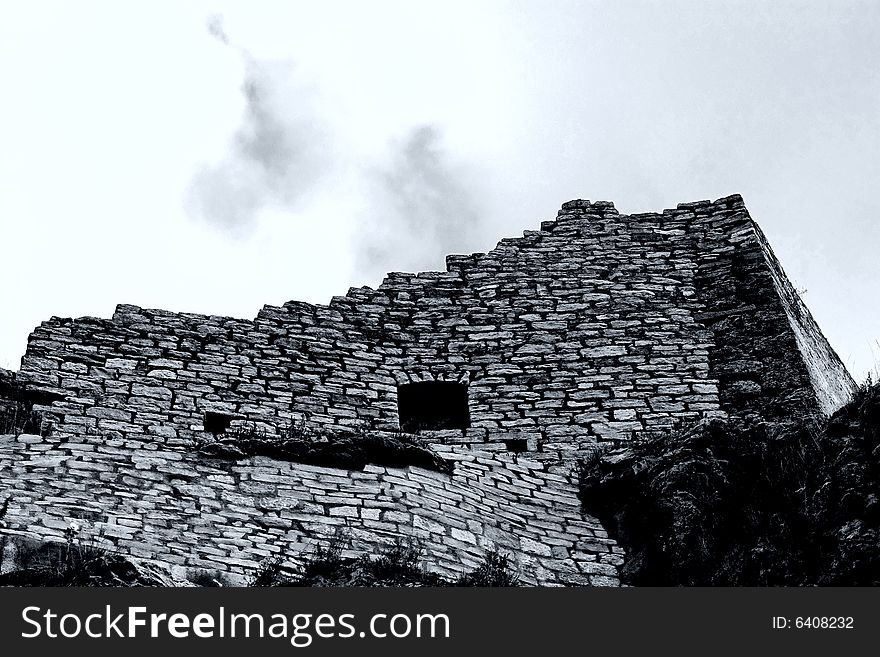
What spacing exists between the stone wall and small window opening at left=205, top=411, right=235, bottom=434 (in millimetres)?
1255

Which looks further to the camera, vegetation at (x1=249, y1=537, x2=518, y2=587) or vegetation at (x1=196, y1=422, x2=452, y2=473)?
vegetation at (x1=196, y1=422, x2=452, y2=473)

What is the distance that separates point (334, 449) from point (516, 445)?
226 centimetres

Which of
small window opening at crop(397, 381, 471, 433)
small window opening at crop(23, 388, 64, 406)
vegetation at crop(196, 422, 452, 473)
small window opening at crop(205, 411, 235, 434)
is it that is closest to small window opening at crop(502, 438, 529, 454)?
small window opening at crop(397, 381, 471, 433)

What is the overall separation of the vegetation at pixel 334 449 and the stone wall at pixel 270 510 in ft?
0.33

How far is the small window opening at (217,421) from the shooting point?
12.6 m

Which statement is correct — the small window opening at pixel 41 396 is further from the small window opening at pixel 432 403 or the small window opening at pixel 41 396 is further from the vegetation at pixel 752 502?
the vegetation at pixel 752 502

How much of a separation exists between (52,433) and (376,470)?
9.11ft

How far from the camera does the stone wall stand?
9.58 m

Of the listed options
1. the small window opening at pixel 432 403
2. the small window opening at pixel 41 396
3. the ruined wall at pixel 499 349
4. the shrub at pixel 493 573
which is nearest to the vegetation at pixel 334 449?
the ruined wall at pixel 499 349

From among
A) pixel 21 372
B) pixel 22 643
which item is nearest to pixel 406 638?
pixel 22 643

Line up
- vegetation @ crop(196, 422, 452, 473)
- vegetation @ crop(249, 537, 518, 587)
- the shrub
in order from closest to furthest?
1. vegetation @ crop(249, 537, 518, 587)
2. the shrub
3. vegetation @ crop(196, 422, 452, 473)

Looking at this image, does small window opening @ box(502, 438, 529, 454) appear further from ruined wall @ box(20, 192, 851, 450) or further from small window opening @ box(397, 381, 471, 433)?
small window opening @ box(397, 381, 471, 433)

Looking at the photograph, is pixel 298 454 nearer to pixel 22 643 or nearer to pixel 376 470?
pixel 376 470

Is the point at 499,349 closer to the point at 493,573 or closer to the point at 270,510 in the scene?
the point at 270,510
